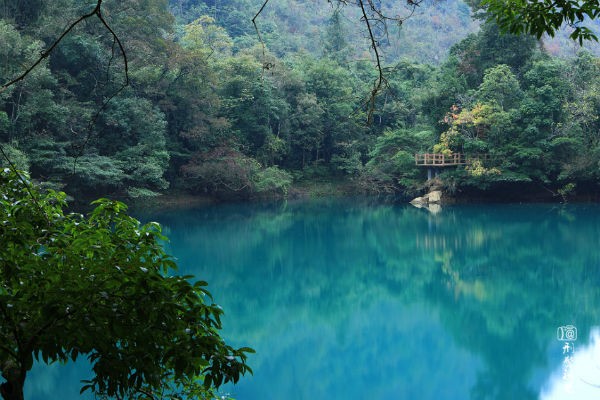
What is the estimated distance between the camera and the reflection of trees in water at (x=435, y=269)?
794 cm

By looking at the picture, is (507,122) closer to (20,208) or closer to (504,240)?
(504,240)

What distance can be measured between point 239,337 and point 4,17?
13180 mm

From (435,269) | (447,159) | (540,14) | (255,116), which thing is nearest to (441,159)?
(447,159)

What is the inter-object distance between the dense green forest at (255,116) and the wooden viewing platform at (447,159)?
0.91 feet

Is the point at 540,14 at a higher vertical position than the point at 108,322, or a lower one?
higher

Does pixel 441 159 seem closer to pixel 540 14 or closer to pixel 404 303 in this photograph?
pixel 404 303

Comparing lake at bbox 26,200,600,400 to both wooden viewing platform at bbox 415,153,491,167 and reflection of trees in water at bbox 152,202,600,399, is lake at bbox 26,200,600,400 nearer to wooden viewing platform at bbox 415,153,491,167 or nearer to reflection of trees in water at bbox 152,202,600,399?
reflection of trees in water at bbox 152,202,600,399

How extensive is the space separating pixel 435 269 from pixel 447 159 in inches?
391

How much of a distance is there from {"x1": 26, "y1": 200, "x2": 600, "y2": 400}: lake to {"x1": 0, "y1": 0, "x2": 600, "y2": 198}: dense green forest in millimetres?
2544

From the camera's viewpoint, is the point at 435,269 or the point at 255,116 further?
the point at 255,116

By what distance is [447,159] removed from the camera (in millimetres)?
21062

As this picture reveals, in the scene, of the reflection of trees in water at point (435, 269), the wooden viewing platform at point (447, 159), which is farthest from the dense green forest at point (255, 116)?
the reflection of trees in water at point (435, 269)

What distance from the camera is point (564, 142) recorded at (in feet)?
62.4

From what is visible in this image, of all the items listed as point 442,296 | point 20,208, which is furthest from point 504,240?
point 20,208
